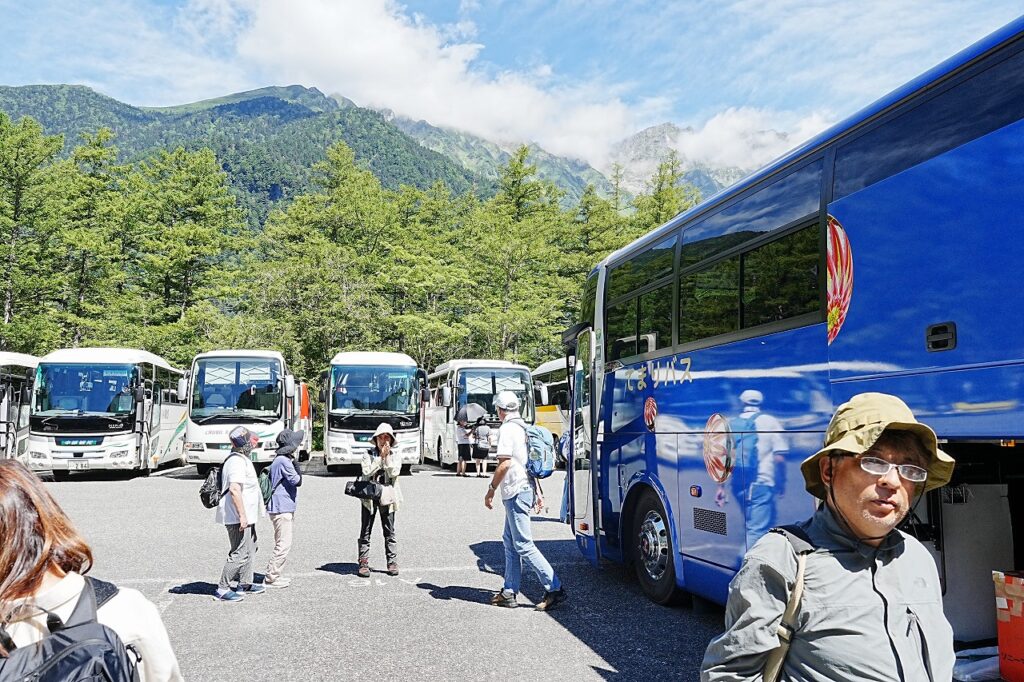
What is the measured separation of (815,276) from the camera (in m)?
5.39

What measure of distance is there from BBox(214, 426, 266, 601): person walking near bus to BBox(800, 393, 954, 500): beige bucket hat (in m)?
6.52

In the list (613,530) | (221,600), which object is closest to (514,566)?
(613,530)

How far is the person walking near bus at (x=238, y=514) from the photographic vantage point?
312 inches

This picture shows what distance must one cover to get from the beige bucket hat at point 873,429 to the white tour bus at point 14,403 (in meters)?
22.5

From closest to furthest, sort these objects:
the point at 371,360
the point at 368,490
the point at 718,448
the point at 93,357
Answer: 1. the point at 718,448
2. the point at 368,490
3. the point at 93,357
4. the point at 371,360

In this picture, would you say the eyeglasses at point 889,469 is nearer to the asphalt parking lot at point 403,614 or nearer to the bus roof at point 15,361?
the asphalt parking lot at point 403,614

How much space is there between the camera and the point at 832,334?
5094 mm

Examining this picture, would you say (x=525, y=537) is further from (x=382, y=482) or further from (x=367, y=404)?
(x=367, y=404)

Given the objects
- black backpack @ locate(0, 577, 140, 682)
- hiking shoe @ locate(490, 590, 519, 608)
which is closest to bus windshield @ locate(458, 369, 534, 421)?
hiking shoe @ locate(490, 590, 519, 608)

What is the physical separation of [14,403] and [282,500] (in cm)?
1777

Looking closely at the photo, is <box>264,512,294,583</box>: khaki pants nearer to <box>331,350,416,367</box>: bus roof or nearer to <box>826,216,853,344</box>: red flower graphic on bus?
<box>826,216,853,344</box>: red flower graphic on bus

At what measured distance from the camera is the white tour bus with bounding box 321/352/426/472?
73.7ft

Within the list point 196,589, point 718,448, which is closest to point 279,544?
point 196,589

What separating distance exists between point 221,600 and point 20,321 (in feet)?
106
